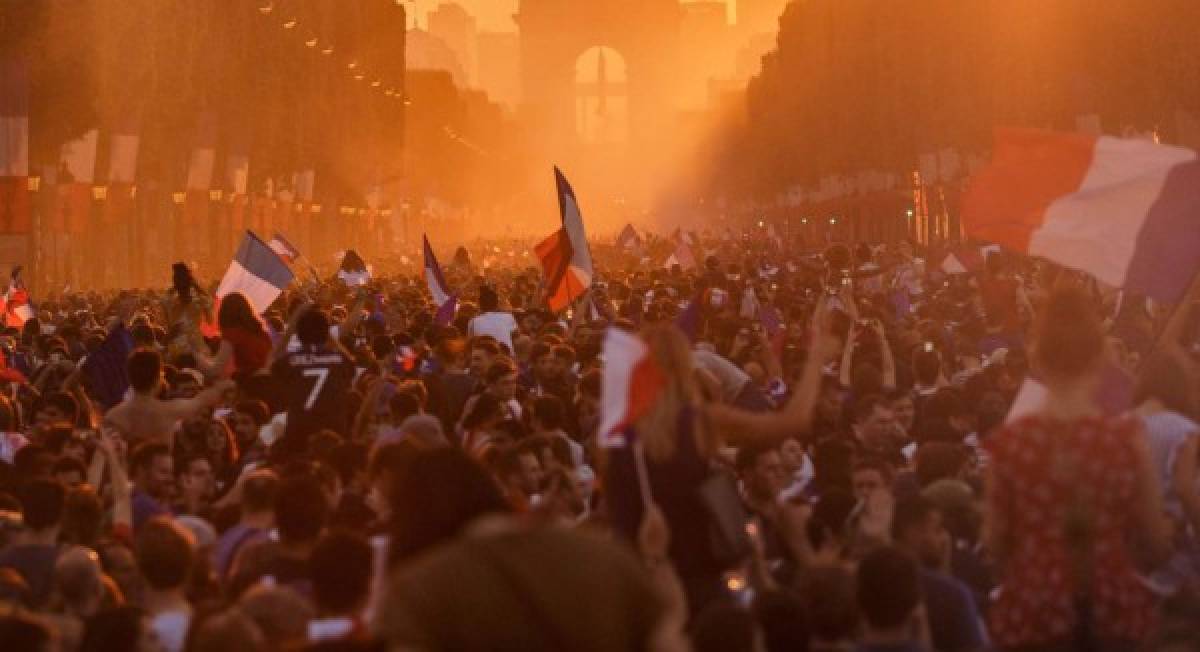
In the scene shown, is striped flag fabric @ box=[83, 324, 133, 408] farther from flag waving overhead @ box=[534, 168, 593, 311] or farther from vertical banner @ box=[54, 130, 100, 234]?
vertical banner @ box=[54, 130, 100, 234]

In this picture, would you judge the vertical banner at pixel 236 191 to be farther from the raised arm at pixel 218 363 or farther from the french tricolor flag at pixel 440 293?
the raised arm at pixel 218 363

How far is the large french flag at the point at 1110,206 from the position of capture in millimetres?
12531

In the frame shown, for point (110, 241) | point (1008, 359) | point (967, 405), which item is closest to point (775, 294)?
point (1008, 359)

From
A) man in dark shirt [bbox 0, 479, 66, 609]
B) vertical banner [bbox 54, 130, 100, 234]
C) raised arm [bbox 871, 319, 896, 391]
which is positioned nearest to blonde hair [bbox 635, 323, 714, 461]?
man in dark shirt [bbox 0, 479, 66, 609]

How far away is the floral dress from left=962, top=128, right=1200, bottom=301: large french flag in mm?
3725

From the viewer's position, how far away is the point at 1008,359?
17.7m

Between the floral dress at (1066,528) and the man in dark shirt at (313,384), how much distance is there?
6.53 m

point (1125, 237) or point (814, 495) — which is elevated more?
point (1125, 237)

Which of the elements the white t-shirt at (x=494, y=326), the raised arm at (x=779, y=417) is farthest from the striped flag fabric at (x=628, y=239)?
the raised arm at (x=779, y=417)

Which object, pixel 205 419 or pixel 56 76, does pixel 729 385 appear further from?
pixel 56 76

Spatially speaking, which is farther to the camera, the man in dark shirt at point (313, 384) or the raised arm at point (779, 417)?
the man in dark shirt at point (313, 384)

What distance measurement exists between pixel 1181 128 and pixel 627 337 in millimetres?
46362

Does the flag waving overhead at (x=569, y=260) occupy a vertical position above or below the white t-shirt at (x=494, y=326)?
above

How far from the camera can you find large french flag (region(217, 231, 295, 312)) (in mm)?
23906
